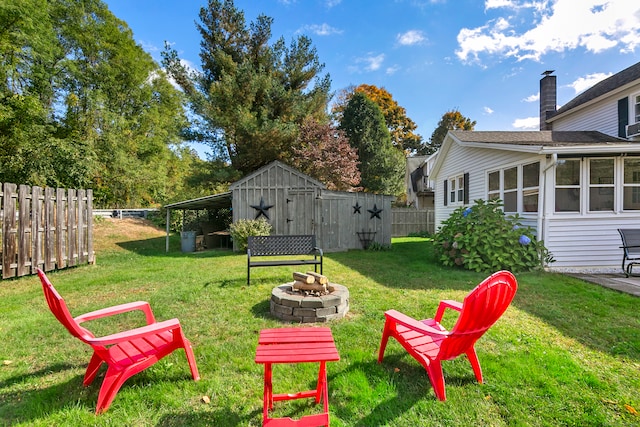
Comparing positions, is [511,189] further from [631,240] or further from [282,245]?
[282,245]

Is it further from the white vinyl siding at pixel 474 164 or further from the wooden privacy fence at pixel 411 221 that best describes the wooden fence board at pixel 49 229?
the wooden privacy fence at pixel 411 221

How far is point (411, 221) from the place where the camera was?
19.5 metres

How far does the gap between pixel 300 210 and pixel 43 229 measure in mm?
7430

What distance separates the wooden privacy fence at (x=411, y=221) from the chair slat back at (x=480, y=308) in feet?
57.1

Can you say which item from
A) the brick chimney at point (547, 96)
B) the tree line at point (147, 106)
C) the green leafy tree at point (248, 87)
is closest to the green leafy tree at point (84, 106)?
the tree line at point (147, 106)

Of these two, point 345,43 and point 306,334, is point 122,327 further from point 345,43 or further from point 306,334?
point 345,43

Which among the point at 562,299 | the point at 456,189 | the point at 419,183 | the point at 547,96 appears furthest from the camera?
the point at 419,183

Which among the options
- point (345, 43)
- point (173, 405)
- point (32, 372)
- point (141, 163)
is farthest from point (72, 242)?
point (141, 163)

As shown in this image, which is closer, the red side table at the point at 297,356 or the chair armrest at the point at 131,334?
the red side table at the point at 297,356

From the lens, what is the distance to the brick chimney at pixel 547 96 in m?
13.9

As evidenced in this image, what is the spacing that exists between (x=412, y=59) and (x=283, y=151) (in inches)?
355

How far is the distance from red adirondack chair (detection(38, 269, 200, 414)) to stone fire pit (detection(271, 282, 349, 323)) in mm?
1548

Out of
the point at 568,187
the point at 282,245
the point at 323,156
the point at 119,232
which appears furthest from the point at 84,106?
the point at 568,187

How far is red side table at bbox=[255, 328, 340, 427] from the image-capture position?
2.00 metres
